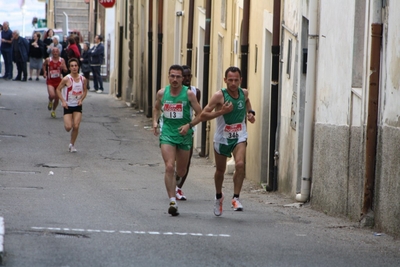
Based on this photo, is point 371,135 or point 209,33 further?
point 209,33

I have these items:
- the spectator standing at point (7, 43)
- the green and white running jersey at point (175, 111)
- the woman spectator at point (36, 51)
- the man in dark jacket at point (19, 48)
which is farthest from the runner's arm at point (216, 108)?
the woman spectator at point (36, 51)

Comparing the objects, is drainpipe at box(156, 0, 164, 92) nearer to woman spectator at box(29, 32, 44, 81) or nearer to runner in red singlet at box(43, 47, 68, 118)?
runner in red singlet at box(43, 47, 68, 118)

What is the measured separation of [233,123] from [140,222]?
1923 millimetres

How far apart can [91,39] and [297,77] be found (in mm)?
46855

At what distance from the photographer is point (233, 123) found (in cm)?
1160

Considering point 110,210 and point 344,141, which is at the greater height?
point 344,141

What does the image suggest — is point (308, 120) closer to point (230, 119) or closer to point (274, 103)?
point (230, 119)

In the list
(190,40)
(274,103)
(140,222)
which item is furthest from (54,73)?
(140,222)

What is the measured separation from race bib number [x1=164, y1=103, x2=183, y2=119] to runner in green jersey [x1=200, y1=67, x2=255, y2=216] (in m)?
0.39

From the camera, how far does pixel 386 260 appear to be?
849 cm

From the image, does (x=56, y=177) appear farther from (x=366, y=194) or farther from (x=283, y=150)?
(x=366, y=194)

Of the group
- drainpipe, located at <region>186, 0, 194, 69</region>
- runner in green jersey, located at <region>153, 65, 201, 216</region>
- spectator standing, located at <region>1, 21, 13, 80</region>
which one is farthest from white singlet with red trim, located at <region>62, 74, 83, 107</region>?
spectator standing, located at <region>1, 21, 13, 80</region>

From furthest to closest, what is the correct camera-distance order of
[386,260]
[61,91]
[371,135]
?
[61,91], [371,135], [386,260]

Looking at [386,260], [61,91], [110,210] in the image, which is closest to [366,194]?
[386,260]
